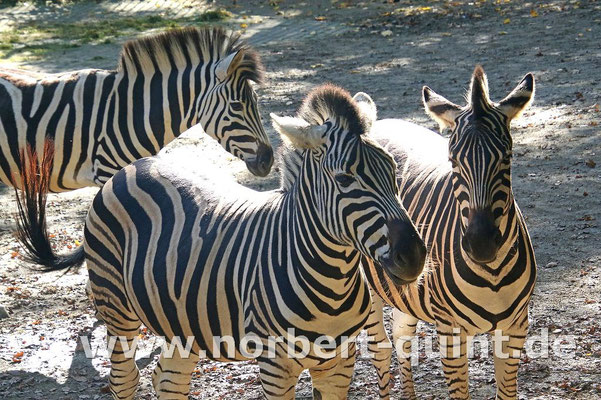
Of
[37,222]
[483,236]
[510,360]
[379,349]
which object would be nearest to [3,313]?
[37,222]

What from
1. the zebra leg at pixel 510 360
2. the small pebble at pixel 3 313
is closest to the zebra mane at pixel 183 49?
the small pebble at pixel 3 313

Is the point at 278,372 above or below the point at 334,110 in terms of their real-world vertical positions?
below

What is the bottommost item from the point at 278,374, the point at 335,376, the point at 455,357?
the point at 455,357

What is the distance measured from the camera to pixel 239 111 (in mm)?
6520

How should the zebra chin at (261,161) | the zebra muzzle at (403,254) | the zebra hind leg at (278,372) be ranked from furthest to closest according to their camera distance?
the zebra chin at (261,161), the zebra hind leg at (278,372), the zebra muzzle at (403,254)

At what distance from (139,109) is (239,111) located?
91 centimetres

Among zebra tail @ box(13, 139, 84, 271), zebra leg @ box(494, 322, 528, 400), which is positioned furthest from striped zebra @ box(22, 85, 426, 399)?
zebra leg @ box(494, 322, 528, 400)

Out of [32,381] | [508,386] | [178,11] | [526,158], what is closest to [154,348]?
[32,381]

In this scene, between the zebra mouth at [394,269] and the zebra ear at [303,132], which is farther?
the zebra ear at [303,132]

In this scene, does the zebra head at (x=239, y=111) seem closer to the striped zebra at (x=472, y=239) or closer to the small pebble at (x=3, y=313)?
the striped zebra at (x=472, y=239)

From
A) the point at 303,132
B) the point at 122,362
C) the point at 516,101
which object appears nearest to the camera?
the point at 303,132

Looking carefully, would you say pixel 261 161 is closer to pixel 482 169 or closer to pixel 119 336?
pixel 119 336

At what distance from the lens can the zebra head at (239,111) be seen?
6.52m

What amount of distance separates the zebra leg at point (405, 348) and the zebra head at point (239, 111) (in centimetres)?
184
